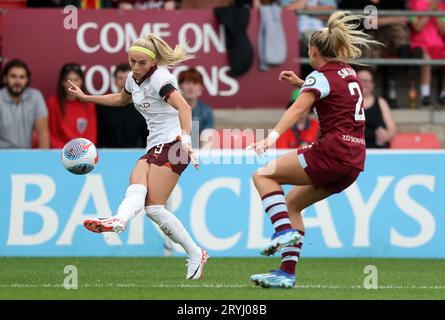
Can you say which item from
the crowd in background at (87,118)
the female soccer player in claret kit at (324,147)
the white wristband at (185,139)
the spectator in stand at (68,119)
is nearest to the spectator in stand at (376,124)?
the crowd in background at (87,118)

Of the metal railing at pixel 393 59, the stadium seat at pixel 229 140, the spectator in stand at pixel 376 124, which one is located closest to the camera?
the stadium seat at pixel 229 140

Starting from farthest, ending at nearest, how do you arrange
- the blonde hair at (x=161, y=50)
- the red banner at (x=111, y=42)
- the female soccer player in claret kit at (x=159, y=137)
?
the red banner at (x=111, y=42)
the blonde hair at (x=161, y=50)
the female soccer player in claret kit at (x=159, y=137)

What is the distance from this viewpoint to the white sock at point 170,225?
9617 millimetres

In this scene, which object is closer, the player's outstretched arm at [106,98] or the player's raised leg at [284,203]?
the player's raised leg at [284,203]

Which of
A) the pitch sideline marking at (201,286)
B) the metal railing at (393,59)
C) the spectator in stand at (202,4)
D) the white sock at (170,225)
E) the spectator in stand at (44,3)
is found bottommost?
the pitch sideline marking at (201,286)

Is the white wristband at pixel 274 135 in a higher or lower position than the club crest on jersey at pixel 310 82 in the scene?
lower

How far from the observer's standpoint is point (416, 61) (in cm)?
1532

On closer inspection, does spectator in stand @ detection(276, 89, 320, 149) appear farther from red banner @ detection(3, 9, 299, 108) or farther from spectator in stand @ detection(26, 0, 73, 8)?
spectator in stand @ detection(26, 0, 73, 8)

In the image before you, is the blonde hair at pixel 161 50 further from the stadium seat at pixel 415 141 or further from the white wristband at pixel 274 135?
the stadium seat at pixel 415 141

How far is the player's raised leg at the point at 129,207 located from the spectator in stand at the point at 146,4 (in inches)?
230

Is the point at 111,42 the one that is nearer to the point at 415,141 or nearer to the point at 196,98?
the point at 196,98

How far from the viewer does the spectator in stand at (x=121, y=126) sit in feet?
45.5

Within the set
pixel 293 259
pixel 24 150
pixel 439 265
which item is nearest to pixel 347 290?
pixel 293 259

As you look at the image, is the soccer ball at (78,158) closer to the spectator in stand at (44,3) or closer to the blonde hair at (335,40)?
the blonde hair at (335,40)
